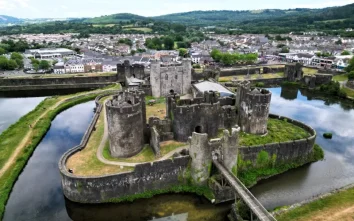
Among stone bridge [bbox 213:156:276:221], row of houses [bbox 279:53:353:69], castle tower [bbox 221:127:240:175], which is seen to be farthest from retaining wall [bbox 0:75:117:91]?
row of houses [bbox 279:53:353:69]

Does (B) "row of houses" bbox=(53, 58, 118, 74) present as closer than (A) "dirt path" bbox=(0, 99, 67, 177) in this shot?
No

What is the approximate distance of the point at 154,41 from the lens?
6565 inches

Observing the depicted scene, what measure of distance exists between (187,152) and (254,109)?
1095 cm

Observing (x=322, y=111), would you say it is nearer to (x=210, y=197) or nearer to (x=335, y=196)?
(x=335, y=196)

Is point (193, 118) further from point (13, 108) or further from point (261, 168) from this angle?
point (13, 108)

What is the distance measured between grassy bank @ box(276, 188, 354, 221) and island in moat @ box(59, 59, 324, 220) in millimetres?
3918

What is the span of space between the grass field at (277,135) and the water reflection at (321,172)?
150 inches

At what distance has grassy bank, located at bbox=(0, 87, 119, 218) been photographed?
2956cm

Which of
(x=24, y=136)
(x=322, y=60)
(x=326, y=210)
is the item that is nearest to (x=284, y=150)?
(x=326, y=210)

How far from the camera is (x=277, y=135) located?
112 ft

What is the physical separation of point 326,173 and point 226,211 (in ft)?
45.0

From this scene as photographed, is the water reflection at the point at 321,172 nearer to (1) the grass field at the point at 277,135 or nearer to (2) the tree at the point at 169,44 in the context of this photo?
(1) the grass field at the point at 277,135

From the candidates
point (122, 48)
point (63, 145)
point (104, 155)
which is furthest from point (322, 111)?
point (122, 48)

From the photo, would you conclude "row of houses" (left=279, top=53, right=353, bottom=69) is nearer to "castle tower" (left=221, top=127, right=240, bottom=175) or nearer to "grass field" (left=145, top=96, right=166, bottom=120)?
"grass field" (left=145, top=96, right=166, bottom=120)
